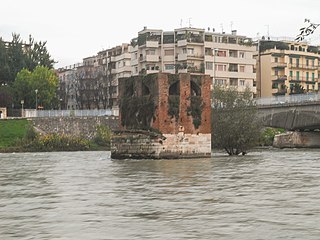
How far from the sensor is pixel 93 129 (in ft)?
271

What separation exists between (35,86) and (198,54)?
25.4m

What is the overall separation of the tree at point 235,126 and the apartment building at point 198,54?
141ft

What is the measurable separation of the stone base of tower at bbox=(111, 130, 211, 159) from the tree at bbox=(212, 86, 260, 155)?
411cm

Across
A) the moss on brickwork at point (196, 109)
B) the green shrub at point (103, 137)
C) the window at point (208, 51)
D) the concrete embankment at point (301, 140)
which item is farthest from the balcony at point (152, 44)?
the moss on brickwork at point (196, 109)

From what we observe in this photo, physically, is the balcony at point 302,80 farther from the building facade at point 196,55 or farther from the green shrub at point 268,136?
the green shrub at point 268,136

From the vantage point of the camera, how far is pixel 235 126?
180 feet

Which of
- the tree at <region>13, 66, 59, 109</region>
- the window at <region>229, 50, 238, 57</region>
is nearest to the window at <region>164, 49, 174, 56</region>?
the window at <region>229, 50, 238, 57</region>

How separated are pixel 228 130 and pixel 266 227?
39009 millimetres

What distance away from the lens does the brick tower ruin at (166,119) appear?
163ft

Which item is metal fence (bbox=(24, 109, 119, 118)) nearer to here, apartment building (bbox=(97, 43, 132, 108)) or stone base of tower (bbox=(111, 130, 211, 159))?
apartment building (bbox=(97, 43, 132, 108))

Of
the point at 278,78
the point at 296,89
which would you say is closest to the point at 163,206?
the point at 296,89

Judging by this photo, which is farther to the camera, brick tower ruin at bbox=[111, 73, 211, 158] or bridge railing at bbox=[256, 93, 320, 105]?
bridge railing at bbox=[256, 93, 320, 105]

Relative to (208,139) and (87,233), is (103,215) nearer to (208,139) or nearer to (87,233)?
(87,233)

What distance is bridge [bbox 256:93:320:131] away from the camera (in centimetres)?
6819
